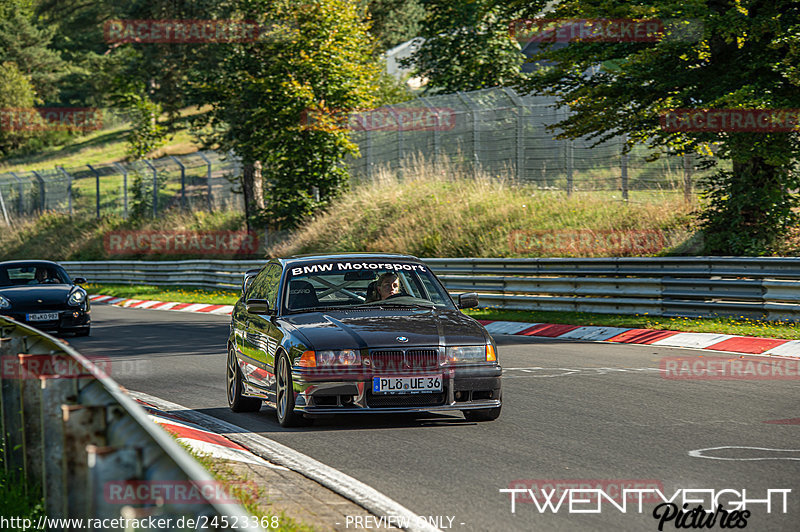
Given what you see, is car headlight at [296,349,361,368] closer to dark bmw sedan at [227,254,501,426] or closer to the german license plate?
dark bmw sedan at [227,254,501,426]

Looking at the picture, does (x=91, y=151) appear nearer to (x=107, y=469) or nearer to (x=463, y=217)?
(x=463, y=217)

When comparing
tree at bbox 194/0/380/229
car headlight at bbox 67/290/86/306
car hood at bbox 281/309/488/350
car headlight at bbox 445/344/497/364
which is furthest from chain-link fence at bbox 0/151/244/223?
car headlight at bbox 445/344/497/364

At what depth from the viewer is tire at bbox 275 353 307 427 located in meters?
8.31

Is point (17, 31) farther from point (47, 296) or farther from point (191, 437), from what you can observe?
point (191, 437)

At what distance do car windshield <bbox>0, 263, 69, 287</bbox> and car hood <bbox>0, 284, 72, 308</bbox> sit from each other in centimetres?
52

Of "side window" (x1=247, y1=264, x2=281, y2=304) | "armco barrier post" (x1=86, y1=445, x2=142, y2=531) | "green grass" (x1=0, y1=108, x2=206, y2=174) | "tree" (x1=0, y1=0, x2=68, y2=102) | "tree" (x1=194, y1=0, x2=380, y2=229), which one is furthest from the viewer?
"tree" (x1=0, y1=0, x2=68, y2=102)

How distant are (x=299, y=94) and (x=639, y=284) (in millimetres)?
15273

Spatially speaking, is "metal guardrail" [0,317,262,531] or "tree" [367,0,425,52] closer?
"metal guardrail" [0,317,262,531]

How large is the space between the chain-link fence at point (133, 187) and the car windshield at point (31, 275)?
52.6ft

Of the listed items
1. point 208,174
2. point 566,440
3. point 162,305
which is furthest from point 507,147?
point 566,440

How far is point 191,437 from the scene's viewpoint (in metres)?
7.76

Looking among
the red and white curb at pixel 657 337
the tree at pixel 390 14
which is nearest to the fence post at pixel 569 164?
the red and white curb at pixel 657 337

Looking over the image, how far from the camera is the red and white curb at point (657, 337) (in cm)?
1336

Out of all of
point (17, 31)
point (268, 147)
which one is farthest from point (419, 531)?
point (17, 31)
